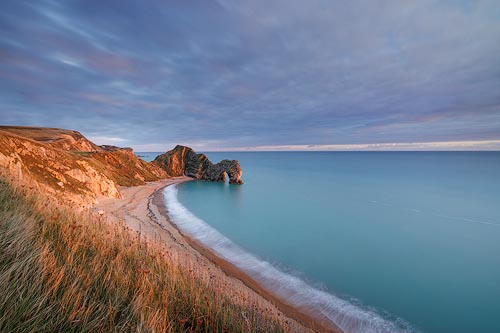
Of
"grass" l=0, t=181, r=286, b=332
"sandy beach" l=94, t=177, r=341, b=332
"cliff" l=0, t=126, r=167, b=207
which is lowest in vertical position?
"sandy beach" l=94, t=177, r=341, b=332

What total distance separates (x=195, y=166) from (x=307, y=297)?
63307 mm

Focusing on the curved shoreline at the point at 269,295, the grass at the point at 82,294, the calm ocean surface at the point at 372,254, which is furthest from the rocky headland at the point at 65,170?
the calm ocean surface at the point at 372,254

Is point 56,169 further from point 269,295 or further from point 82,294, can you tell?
point 82,294

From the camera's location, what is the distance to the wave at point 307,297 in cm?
1098

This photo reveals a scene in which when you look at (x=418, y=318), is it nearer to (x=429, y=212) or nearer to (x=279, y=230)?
(x=279, y=230)

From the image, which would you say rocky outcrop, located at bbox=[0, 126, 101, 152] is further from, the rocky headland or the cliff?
the cliff

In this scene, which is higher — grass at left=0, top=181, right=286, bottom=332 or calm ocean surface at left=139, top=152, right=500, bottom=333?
grass at left=0, top=181, right=286, bottom=332

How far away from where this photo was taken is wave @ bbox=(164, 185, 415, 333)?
1098cm

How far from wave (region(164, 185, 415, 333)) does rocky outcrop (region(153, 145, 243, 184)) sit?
4472 centimetres

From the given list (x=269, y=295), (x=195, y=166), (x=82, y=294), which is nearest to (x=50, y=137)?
(x=195, y=166)

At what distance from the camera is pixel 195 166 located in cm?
7156

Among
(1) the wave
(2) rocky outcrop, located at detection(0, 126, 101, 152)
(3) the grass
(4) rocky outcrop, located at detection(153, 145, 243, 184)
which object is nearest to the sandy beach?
(1) the wave

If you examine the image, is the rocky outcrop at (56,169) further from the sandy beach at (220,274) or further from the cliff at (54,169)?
the sandy beach at (220,274)

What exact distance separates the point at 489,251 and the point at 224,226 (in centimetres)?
2743
